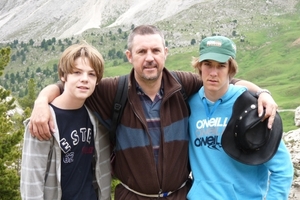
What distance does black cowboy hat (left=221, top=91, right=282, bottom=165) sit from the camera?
5.17m

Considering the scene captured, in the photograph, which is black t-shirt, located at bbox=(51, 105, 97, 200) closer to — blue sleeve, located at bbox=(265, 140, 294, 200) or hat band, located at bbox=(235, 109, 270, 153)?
hat band, located at bbox=(235, 109, 270, 153)

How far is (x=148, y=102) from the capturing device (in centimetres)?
595

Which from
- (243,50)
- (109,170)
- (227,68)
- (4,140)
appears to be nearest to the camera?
(227,68)

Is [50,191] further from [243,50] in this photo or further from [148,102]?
[243,50]

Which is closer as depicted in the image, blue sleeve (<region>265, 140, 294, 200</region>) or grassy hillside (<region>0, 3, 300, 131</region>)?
blue sleeve (<region>265, 140, 294, 200</region>)

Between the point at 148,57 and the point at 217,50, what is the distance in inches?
38.8

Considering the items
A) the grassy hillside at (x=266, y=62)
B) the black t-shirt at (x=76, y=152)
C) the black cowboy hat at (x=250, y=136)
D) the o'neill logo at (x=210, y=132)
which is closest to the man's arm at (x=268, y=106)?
the black cowboy hat at (x=250, y=136)

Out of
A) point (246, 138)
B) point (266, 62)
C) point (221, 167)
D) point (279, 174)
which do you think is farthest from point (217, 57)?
point (266, 62)

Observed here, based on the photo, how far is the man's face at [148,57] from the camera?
19.0 ft

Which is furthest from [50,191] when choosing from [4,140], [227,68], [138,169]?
[4,140]

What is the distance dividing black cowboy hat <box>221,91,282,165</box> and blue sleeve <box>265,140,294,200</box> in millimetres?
172

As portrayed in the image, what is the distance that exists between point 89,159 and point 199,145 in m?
1.64

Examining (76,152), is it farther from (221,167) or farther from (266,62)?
(266,62)

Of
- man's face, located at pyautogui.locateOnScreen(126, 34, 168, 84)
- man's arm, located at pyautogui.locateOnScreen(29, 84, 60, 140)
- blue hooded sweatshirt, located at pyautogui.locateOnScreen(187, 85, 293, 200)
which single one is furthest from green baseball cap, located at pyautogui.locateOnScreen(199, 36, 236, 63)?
man's arm, located at pyautogui.locateOnScreen(29, 84, 60, 140)
